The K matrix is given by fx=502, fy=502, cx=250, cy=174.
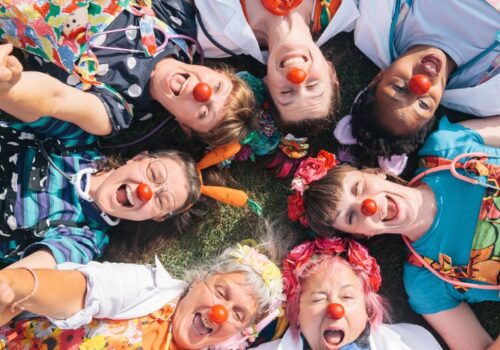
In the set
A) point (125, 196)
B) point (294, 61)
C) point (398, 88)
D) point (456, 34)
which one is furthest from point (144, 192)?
point (456, 34)

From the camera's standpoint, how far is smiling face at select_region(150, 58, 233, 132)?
2939 millimetres

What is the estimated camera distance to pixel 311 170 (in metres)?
3.12

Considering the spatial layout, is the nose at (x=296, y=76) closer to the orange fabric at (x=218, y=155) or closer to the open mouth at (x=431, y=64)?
the orange fabric at (x=218, y=155)

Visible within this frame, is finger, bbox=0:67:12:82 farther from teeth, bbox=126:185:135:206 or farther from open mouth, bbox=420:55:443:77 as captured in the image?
open mouth, bbox=420:55:443:77

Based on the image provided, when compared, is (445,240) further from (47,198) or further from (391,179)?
(47,198)

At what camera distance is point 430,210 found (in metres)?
3.15

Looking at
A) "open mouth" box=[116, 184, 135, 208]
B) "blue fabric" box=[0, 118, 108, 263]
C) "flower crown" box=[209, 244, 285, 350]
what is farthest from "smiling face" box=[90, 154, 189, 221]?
"flower crown" box=[209, 244, 285, 350]

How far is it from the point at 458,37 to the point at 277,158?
137 cm

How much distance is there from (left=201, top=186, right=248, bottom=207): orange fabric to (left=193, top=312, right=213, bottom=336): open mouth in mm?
727

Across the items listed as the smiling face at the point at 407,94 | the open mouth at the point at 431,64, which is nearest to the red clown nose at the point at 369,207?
the smiling face at the point at 407,94

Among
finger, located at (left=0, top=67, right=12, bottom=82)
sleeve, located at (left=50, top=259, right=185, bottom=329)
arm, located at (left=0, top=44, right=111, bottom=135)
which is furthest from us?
sleeve, located at (left=50, top=259, right=185, bottom=329)

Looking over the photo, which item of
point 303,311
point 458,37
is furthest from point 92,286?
point 458,37

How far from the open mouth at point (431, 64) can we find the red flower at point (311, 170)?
2.67ft

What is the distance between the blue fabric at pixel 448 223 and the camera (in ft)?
10.2
